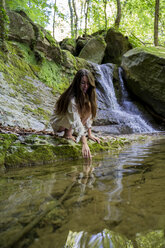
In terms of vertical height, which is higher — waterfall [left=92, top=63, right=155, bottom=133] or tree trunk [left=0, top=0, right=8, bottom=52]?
tree trunk [left=0, top=0, right=8, bottom=52]

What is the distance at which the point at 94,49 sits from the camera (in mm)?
13133

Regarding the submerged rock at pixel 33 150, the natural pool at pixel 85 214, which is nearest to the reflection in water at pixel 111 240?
the natural pool at pixel 85 214

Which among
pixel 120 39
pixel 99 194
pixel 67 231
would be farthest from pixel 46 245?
pixel 120 39

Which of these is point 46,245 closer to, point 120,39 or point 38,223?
point 38,223

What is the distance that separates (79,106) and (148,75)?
25.9 ft

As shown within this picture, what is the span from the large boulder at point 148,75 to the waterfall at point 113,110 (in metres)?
0.89

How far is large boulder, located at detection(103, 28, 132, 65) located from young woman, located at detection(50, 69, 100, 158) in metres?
12.2

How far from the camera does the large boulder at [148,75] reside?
9016 millimetres

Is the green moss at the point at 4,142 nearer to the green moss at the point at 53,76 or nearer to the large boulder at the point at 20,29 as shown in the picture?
A: the green moss at the point at 53,76

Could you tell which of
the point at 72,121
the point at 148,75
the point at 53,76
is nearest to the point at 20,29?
the point at 53,76

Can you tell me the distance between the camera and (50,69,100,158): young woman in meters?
2.55

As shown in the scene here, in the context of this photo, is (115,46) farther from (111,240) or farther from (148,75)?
(111,240)

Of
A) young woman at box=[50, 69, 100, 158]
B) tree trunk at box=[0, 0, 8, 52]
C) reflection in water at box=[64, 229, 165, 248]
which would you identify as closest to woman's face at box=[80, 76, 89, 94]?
young woman at box=[50, 69, 100, 158]

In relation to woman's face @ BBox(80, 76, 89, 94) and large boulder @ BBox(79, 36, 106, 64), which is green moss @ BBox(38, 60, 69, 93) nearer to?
large boulder @ BBox(79, 36, 106, 64)
